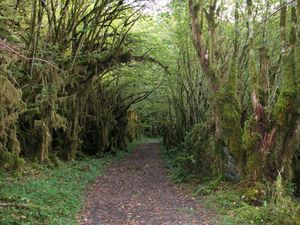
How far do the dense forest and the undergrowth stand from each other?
0.04 m

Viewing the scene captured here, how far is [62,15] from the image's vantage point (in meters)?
13.7

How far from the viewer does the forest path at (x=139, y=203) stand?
751cm

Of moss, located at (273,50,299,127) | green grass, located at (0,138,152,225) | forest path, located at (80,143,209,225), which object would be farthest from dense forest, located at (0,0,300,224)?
forest path, located at (80,143,209,225)

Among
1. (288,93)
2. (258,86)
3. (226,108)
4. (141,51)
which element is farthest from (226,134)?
(141,51)

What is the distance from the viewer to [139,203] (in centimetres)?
905

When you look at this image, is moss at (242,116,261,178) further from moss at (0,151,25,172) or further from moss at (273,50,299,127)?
moss at (0,151,25,172)

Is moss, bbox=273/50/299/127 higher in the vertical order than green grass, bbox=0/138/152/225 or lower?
higher

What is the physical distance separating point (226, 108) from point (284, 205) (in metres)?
3.43

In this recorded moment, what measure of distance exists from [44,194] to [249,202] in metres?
4.79

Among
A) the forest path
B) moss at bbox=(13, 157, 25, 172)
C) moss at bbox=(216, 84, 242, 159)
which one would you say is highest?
moss at bbox=(216, 84, 242, 159)

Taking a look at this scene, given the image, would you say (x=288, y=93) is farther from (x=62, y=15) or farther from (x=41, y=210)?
(x=62, y=15)

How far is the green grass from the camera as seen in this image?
6598 mm

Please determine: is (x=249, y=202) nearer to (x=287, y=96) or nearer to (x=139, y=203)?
(x=287, y=96)

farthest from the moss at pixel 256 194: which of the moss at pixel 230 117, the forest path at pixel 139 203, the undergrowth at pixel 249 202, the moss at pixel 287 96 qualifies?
the moss at pixel 287 96
